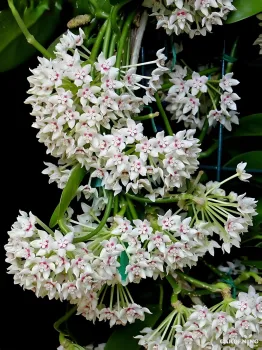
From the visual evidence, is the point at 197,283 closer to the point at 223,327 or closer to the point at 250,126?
the point at 223,327

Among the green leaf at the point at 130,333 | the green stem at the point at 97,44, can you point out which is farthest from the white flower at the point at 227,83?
the green leaf at the point at 130,333

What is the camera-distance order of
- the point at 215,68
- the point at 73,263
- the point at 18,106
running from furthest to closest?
the point at 18,106 → the point at 215,68 → the point at 73,263

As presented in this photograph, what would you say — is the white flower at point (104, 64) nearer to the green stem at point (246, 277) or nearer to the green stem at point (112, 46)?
the green stem at point (112, 46)

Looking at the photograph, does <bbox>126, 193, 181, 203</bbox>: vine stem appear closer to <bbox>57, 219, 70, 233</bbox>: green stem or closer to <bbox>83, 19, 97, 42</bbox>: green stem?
<bbox>57, 219, 70, 233</bbox>: green stem

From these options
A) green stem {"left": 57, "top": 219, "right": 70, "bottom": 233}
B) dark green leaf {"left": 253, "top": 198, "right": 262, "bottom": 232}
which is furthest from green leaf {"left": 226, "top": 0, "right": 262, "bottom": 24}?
green stem {"left": 57, "top": 219, "right": 70, "bottom": 233}

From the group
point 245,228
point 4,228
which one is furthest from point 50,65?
point 4,228

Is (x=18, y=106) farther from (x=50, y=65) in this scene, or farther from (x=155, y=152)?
(x=155, y=152)
